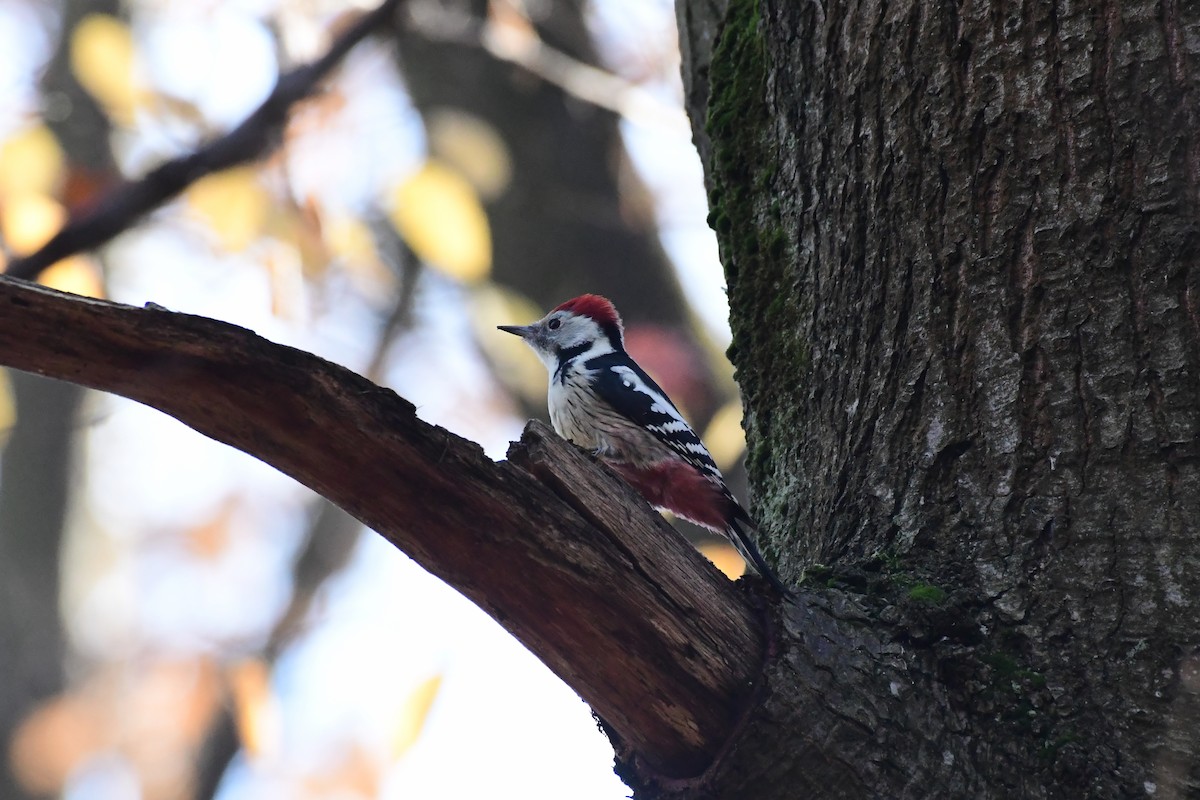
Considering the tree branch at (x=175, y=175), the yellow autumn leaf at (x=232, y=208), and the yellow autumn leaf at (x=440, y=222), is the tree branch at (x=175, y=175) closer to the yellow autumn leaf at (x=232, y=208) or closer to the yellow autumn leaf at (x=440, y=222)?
the yellow autumn leaf at (x=232, y=208)

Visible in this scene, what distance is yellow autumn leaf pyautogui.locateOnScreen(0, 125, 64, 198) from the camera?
4500 millimetres

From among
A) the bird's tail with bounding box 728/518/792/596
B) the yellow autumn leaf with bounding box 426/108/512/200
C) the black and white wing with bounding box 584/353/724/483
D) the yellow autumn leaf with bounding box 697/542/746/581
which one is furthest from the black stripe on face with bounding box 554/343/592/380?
the bird's tail with bounding box 728/518/792/596

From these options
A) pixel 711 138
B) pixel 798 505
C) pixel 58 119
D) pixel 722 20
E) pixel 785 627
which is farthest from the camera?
pixel 58 119

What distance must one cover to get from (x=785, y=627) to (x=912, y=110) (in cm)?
113

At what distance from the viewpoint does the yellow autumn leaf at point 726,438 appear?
5121 millimetres

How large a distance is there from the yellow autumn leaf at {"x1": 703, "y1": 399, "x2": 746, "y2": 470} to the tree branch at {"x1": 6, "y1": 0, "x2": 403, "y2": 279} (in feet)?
7.82

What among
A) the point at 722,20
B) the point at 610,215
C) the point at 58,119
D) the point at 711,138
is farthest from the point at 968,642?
the point at 58,119

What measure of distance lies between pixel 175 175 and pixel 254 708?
4.04 metres

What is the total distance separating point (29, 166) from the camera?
188 inches

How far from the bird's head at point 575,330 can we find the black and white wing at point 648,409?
510 millimetres

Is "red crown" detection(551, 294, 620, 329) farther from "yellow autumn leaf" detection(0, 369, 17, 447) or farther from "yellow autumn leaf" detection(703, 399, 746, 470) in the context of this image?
"yellow autumn leaf" detection(0, 369, 17, 447)

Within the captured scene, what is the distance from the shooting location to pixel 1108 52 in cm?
219

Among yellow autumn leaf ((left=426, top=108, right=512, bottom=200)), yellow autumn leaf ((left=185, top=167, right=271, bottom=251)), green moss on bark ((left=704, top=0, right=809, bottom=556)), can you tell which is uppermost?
yellow autumn leaf ((left=426, top=108, right=512, bottom=200))

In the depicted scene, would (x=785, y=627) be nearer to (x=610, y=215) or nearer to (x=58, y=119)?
(x=610, y=215)
